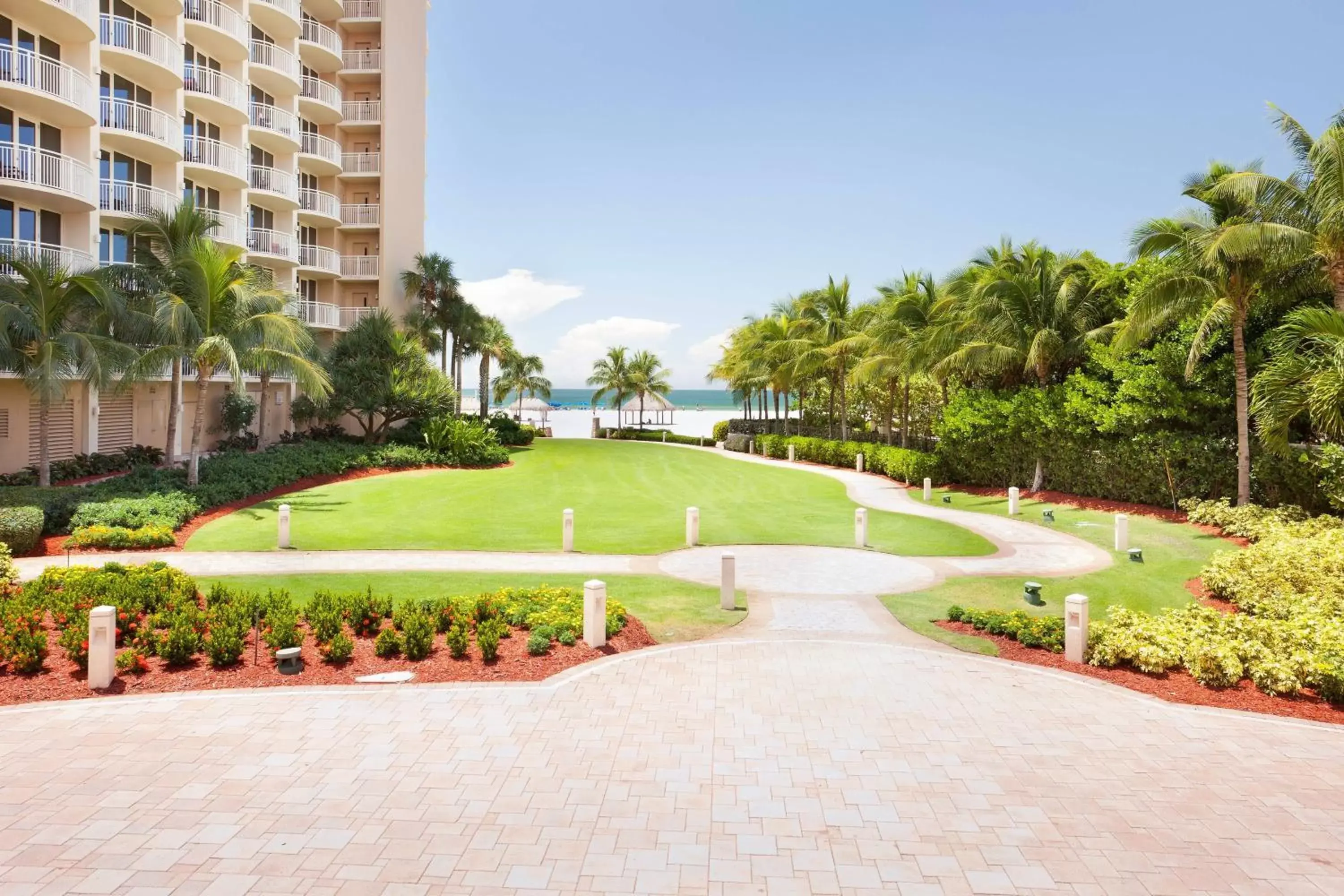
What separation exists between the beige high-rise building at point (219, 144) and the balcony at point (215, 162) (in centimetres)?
8

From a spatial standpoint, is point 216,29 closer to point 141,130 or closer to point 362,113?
point 141,130

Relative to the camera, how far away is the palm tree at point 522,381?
70.1 meters

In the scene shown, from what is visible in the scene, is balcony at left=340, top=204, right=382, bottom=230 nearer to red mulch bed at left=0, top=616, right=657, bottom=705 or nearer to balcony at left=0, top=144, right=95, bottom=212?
balcony at left=0, top=144, right=95, bottom=212

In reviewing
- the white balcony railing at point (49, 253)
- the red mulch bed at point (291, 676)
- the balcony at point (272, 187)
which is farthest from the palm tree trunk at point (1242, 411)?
the balcony at point (272, 187)

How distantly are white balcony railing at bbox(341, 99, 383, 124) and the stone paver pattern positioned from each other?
137 ft

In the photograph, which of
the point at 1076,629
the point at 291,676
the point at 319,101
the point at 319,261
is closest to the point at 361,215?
the point at 319,261

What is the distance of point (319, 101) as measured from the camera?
128ft

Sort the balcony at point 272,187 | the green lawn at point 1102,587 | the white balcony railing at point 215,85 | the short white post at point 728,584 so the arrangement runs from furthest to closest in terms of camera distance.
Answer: the balcony at point 272,187 → the white balcony railing at point 215,85 → the green lawn at point 1102,587 → the short white post at point 728,584

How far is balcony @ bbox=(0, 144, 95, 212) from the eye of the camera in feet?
73.0

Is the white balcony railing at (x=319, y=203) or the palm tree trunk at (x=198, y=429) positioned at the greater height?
the white balcony railing at (x=319, y=203)

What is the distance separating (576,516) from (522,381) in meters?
49.9

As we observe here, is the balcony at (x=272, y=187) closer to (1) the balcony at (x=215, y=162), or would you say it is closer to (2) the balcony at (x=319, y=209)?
(1) the balcony at (x=215, y=162)

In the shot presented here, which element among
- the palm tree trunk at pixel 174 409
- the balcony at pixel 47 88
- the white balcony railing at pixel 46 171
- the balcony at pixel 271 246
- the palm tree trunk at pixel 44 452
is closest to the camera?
the palm tree trunk at pixel 44 452

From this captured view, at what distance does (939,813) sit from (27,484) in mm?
24770
